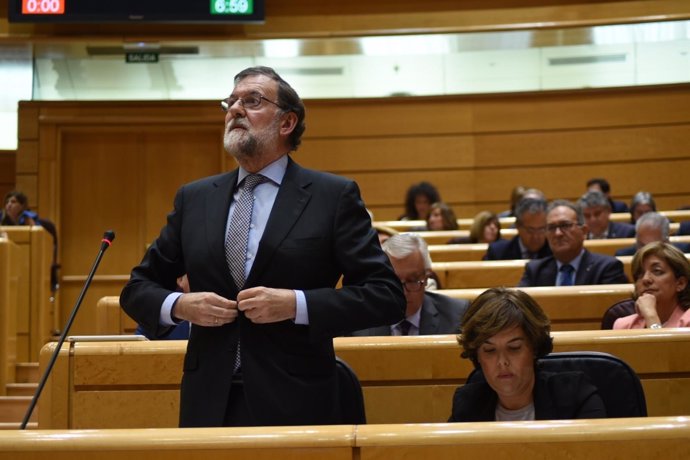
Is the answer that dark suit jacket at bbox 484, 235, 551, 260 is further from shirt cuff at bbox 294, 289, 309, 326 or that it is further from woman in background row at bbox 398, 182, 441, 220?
shirt cuff at bbox 294, 289, 309, 326

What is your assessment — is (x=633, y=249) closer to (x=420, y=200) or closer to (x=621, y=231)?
(x=621, y=231)

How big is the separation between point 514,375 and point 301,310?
65cm

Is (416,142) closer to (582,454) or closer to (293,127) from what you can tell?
(293,127)

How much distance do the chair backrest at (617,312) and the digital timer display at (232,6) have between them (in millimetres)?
5109

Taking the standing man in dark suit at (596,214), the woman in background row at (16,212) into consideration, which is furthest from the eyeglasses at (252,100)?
the woman in background row at (16,212)

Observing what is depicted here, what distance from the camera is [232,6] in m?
7.90

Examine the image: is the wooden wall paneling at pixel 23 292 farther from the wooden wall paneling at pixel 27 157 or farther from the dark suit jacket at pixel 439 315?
the wooden wall paneling at pixel 27 157

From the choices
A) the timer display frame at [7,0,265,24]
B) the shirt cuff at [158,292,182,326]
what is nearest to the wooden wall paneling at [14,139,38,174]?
the timer display frame at [7,0,265,24]

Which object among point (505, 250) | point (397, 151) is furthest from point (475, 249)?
point (397, 151)

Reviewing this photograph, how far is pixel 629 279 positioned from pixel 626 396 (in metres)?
2.50

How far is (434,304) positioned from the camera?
3.52 meters

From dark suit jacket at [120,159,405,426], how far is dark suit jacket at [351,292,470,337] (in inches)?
54.4

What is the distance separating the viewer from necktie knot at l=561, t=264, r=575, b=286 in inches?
185

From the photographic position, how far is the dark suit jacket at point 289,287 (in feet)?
6.40
